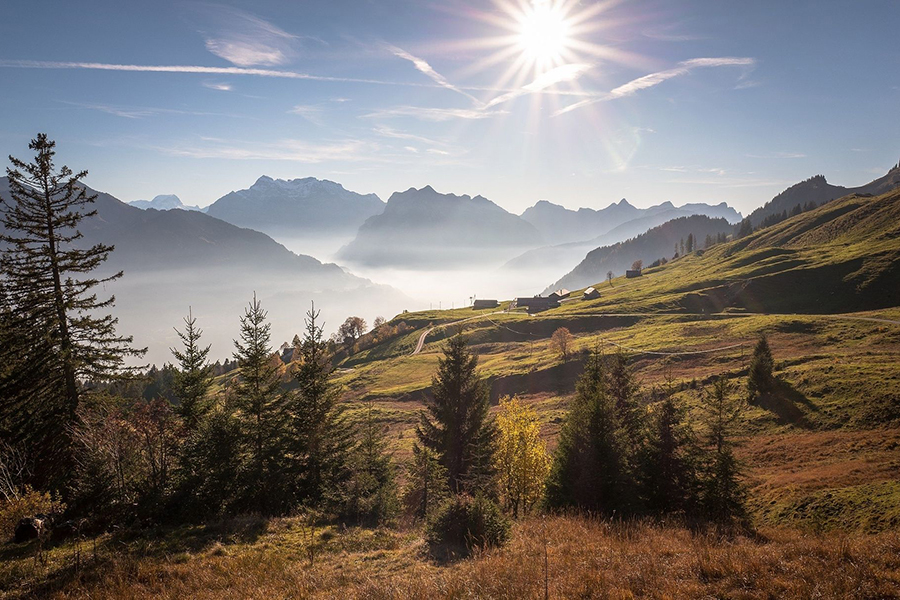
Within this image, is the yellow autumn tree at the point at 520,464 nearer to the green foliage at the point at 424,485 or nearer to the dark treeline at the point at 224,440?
the dark treeline at the point at 224,440

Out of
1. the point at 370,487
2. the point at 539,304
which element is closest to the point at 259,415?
→ the point at 370,487

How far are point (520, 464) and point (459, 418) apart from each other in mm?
5869

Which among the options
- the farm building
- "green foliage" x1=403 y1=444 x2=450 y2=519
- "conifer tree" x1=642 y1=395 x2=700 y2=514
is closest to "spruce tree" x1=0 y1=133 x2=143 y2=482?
"green foliage" x1=403 y1=444 x2=450 y2=519

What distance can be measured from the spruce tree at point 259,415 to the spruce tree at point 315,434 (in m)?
0.98

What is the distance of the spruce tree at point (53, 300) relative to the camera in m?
22.4

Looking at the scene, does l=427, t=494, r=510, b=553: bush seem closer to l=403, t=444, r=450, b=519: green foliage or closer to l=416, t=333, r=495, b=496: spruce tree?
l=403, t=444, r=450, b=519: green foliage

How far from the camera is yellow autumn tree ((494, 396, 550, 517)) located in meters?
29.4

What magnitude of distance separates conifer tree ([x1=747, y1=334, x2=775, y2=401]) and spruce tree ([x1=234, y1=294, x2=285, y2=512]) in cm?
5311

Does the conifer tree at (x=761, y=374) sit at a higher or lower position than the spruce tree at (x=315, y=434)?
lower

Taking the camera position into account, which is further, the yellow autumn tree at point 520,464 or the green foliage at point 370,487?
the yellow autumn tree at point 520,464

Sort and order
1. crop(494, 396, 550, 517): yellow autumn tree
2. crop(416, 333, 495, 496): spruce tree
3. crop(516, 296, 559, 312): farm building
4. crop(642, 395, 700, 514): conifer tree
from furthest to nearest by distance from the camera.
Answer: crop(516, 296, 559, 312): farm building < crop(494, 396, 550, 517): yellow autumn tree < crop(416, 333, 495, 496): spruce tree < crop(642, 395, 700, 514): conifer tree

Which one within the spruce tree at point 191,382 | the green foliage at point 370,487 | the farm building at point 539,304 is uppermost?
the farm building at point 539,304

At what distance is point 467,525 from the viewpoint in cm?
1513

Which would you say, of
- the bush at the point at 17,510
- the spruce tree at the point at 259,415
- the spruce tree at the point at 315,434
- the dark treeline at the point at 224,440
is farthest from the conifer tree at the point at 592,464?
the bush at the point at 17,510
